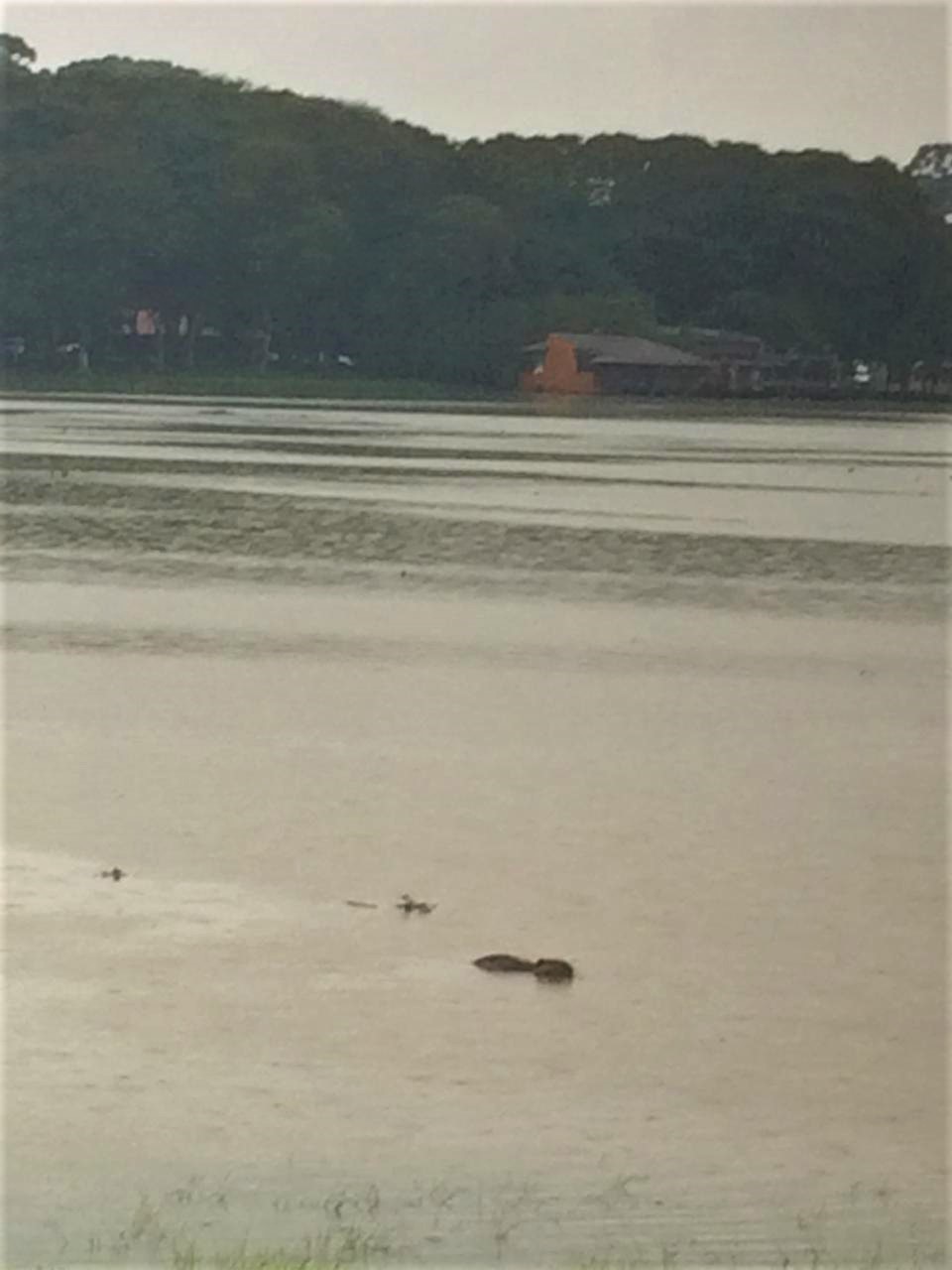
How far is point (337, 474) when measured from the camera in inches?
835

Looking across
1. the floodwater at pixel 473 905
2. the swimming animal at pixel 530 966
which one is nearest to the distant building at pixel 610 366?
the floodwater at pixel 473 905

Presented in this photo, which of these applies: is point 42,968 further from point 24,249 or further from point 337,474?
point 24,249

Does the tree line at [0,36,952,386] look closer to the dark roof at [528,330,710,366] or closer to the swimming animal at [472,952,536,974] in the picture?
the dark roof at [528,330,710,366]

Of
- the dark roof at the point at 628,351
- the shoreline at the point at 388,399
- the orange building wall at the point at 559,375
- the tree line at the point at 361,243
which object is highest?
the tree line at the point at 361,243

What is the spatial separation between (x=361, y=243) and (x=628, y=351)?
384cm

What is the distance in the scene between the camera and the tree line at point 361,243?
22.1m

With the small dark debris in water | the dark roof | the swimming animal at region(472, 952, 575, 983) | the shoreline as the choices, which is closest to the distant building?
the dark roof

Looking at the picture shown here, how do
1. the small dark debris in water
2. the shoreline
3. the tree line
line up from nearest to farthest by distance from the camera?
the small dark debris in water < the tree line < the shoreline

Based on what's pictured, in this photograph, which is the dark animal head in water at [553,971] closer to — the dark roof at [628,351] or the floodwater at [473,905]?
the floodwater at [473,905]

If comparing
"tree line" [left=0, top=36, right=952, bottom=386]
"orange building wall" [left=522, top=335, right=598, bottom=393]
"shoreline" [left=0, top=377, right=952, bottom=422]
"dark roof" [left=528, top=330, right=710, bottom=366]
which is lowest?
"shoreline" [left=0, top=377, right=952, bottom=422]

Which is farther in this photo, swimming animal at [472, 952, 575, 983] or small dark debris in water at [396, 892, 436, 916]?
small dark debris in water at [396, 892, 436, 916]

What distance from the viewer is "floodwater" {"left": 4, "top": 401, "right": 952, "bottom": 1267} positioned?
537cm

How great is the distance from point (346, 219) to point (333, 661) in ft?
55.4

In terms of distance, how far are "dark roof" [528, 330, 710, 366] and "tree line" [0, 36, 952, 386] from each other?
164 millimetres
